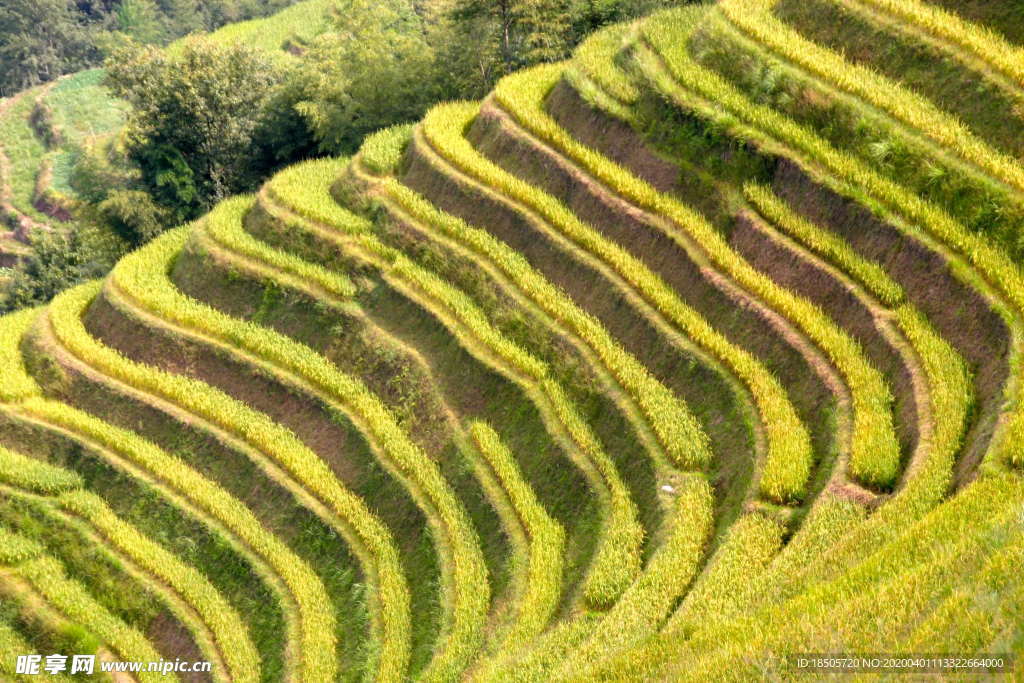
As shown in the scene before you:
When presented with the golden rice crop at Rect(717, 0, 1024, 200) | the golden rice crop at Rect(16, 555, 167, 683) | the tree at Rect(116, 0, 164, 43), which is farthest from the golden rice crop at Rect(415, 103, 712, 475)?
the tree at Rect(116, 0, 164, 43)

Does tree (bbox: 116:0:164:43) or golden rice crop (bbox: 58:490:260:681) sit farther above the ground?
tree (bbox: 116:0:164:43)

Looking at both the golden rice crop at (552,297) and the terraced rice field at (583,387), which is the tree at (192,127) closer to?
the terraced rice field at (583,387)

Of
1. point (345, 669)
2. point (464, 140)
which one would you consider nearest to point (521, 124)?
point (464, 140)

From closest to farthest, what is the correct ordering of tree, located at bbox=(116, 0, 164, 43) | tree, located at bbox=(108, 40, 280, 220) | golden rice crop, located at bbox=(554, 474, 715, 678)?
golden rice crop, located at bbox=(554, 474, 715, 678)
tree, located at bbox=(108, 40, 280, 220)
tree, located at bbox=(116, 0, 164, 43)

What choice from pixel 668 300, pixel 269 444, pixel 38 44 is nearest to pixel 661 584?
pixel 668 300

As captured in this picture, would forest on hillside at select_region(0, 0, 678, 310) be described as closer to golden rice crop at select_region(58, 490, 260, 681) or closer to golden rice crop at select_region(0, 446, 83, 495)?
golden rice crop at select_region(0, 446, 83, 495)

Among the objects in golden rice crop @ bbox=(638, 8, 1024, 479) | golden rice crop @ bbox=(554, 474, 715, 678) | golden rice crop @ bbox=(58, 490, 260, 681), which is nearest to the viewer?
golden rice crop @ bbox=(554, 474, 715, 678)

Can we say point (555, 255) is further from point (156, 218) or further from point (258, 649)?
point (156, 218)
